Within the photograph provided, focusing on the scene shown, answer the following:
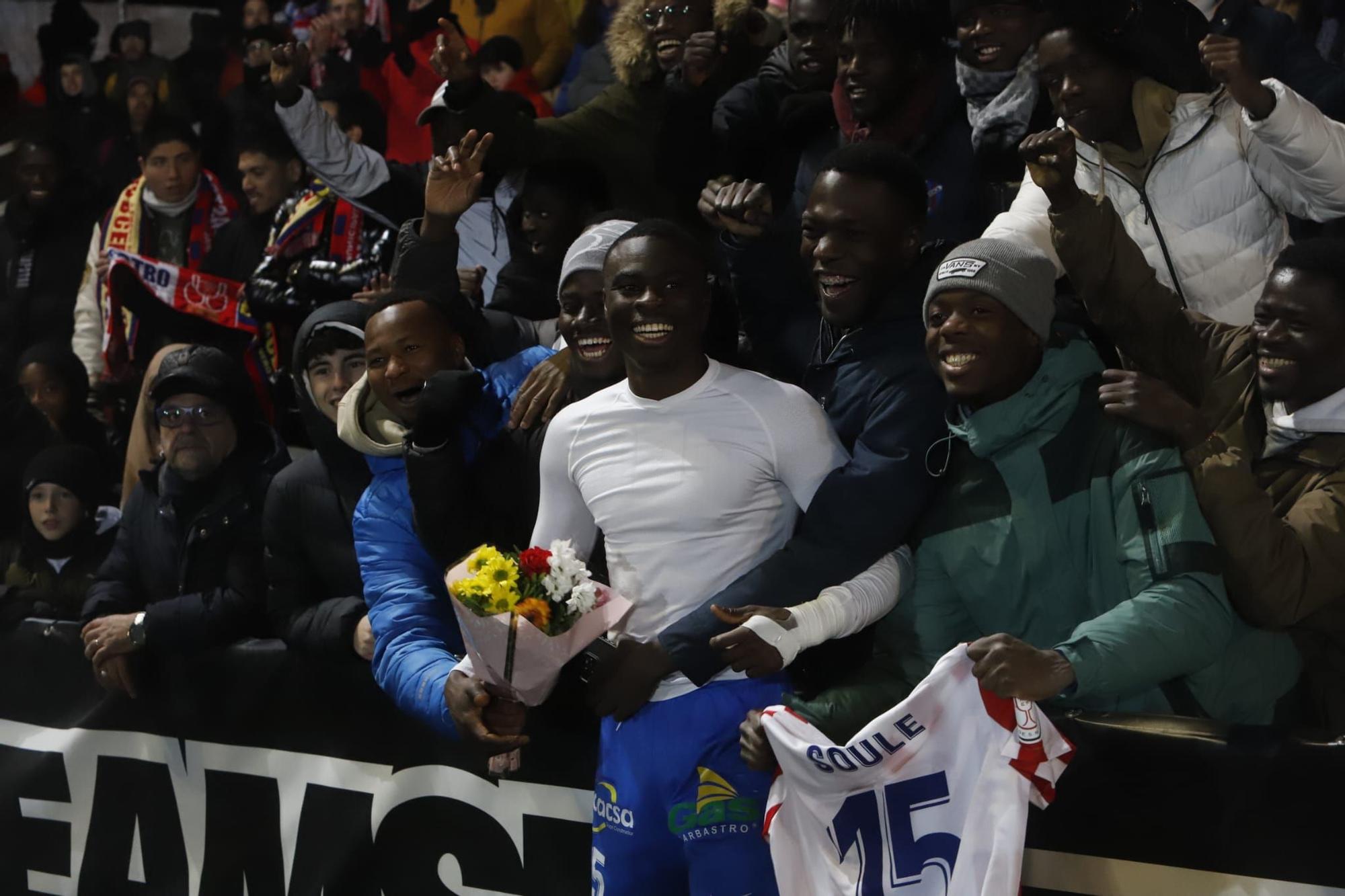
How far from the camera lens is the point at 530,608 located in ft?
11.3

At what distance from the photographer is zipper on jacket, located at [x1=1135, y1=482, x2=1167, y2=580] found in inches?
130

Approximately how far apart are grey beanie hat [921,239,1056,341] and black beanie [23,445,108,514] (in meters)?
3.75

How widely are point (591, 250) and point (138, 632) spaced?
6.62 feet

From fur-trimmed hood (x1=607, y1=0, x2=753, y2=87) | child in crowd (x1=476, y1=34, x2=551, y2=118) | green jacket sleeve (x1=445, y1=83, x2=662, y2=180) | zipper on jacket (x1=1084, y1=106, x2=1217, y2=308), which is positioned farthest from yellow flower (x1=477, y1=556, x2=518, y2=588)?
child in crowd (x1=476, y1=34, x2=551, y2=118)

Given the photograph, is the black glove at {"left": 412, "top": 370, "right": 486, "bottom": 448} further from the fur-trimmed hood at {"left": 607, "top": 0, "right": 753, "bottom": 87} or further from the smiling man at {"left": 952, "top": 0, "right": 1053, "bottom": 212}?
the fur-trimmed hood at {"left": 607, "top": 0, "right": 753, "bottom": 87}

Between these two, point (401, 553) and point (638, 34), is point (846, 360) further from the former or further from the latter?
point (638, 34)

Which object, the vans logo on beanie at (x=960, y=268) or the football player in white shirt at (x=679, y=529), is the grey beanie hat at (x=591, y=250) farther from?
the vans logo on beanie at (x=960, y=268)

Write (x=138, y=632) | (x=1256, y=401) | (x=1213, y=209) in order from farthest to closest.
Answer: (x=138, y=632), (x=1213, y=209), (x=1256, y=401)

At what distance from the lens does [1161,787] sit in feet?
11.3

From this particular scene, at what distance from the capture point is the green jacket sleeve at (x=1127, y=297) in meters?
3.85

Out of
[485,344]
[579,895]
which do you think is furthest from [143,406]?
[579,895]

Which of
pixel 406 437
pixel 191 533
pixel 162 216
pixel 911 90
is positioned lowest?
pixel 191 533

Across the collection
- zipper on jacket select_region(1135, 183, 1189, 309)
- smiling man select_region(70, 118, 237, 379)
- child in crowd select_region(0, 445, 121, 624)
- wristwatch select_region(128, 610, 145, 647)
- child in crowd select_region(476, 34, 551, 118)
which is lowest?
child in crowd select_region(0, 445, 121, 624)

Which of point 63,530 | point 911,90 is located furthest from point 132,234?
point 911,90
